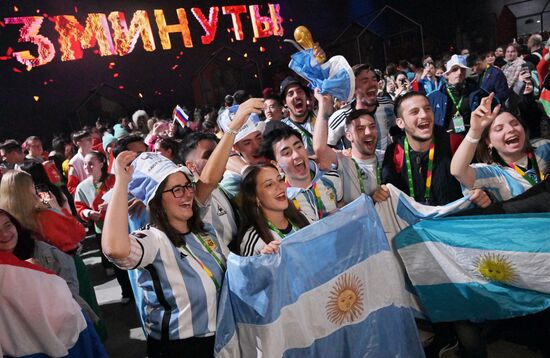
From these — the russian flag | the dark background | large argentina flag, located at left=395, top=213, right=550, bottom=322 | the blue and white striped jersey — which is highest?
the dark background

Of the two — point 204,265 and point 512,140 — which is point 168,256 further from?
point 512,140

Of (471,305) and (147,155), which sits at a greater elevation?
(147,155)

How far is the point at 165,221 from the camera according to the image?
1978 millimetres

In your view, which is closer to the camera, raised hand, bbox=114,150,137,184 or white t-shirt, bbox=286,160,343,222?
raised hand, bbox=114,150,137,184

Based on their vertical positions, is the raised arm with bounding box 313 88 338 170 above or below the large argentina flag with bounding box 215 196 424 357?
above

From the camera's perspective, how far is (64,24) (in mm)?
11680

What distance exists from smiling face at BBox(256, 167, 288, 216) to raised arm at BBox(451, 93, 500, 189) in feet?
3.18

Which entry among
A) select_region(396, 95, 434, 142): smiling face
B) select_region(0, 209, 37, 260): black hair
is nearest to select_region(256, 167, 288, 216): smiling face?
select_region(396, 95, 434, 142): smiling face

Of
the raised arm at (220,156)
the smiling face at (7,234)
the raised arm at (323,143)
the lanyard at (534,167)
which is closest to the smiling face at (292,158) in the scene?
the raised arm at (323,143)

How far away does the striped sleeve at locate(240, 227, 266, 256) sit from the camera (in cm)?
210

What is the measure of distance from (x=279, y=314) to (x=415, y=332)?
2.68 feet

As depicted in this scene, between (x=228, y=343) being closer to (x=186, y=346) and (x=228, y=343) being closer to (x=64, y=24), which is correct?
(x=186, y=346)

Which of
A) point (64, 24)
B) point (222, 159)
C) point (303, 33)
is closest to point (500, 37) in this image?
point (64, 24)

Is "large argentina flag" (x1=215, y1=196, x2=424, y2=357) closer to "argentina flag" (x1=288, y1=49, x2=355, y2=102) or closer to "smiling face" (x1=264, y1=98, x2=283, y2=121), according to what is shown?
"argentina flag" (x1=288, y1=49, x2=355, y2=102)
